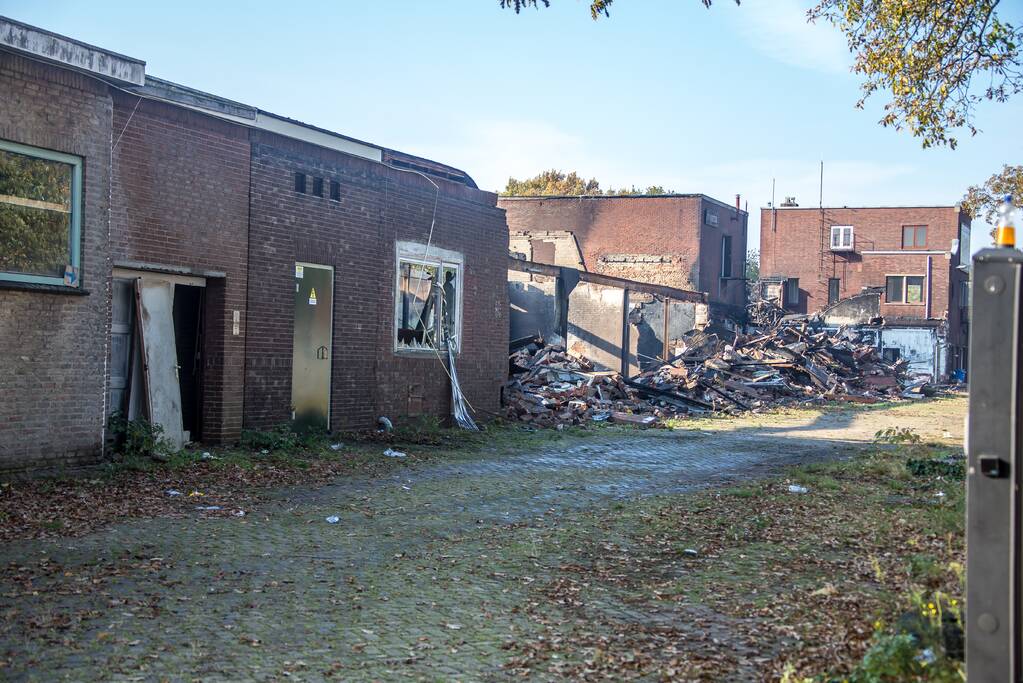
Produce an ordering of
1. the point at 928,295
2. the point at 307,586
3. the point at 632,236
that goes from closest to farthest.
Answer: the point at 307,586 → the point at 632,236 → the point at 928,295

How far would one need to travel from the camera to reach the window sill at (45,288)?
10422 mm

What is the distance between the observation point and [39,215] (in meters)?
10.9

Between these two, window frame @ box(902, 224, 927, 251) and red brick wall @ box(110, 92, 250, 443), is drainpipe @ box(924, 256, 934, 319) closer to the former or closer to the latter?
window frame @ box(902, 224, 927, 251)

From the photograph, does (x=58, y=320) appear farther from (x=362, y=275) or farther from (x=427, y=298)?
(x=427, y=298)

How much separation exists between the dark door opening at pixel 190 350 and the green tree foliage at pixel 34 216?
2.45 metres

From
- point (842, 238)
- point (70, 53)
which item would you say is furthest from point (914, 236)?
point (70, 53)

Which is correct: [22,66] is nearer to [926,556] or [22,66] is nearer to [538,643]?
[538,643]

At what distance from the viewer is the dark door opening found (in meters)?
13.5

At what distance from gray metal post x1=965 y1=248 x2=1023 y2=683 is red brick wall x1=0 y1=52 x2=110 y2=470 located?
977cm

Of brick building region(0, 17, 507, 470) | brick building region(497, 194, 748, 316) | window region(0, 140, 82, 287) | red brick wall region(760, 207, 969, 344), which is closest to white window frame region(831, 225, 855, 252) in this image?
red brick wall region(760, 207, 969, 344)

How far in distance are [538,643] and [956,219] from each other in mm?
56309

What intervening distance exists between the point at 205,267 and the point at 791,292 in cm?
5138

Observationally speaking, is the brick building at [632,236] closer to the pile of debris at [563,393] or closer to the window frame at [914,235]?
the window frame at [914,235]

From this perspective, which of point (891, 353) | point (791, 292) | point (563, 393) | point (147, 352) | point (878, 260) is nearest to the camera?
point (147, 352)
